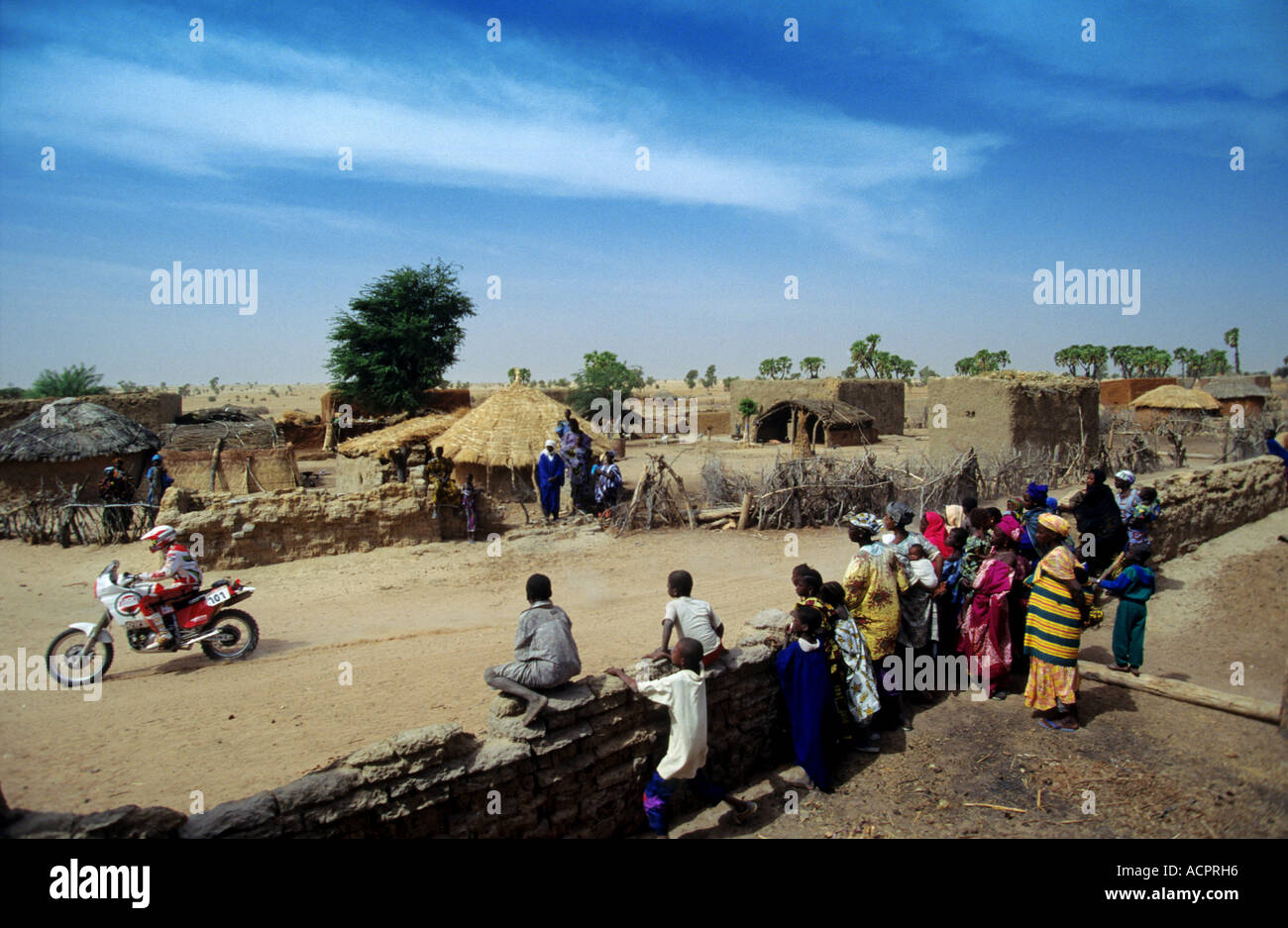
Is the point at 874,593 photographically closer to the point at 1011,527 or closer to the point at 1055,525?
the point at 1055,525

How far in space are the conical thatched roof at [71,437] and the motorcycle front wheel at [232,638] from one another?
10.4 meters

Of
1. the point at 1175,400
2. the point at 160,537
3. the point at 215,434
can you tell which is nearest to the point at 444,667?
the point at 160,537

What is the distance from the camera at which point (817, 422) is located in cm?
2559

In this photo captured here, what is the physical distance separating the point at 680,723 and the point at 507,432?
1102 centimetres

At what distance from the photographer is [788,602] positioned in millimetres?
8625

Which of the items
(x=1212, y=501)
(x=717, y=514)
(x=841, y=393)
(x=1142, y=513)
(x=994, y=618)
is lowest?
(x=994, y=618)

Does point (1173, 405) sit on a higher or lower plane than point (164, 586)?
higher

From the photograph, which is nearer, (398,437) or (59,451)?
(59,451)

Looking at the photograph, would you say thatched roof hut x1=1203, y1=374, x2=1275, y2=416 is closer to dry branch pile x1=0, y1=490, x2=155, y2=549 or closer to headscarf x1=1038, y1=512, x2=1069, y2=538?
headscarf x1=1038, y1=512, x2=1069, y2=538

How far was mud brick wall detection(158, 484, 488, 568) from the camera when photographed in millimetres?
9551

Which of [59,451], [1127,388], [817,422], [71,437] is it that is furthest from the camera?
[1127,388]

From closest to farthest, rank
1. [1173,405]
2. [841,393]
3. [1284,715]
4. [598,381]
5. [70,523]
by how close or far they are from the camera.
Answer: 1. [1284,715]
2. [70,523]
3. [1173,405]
4. [841,393]
5. [598,381]

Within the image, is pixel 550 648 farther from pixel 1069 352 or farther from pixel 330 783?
pixel 1069 352
